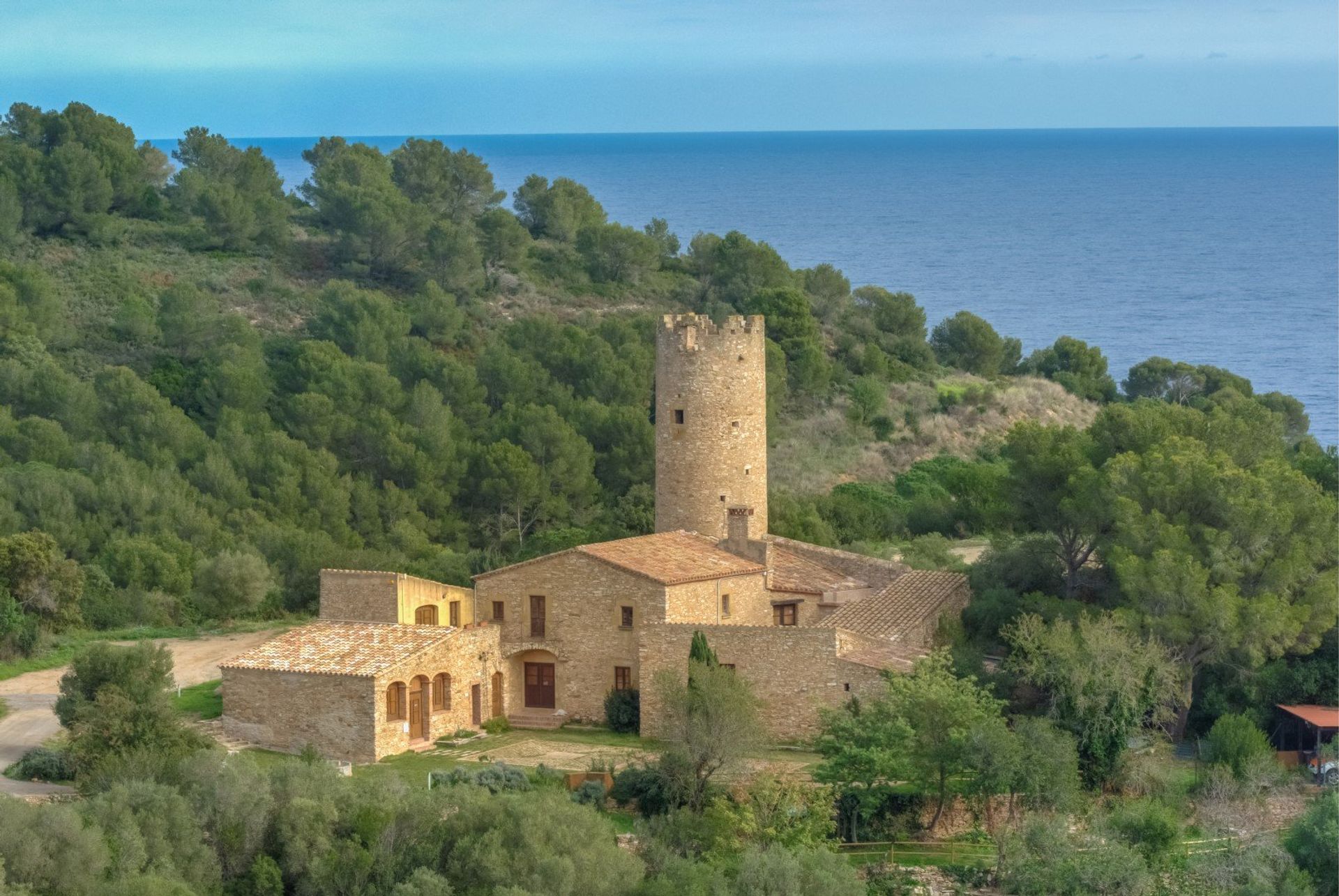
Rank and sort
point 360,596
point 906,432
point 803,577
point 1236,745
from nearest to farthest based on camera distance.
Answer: point 1236,745 < point 360,596 < point 803,577 < point 906,432

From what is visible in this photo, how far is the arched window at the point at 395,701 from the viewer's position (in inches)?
1015

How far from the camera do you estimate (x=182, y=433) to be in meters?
42.4

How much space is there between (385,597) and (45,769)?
5.63m

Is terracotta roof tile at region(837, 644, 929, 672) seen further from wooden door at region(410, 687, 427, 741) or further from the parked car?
wooden door at region(410, 687, 427, 741)

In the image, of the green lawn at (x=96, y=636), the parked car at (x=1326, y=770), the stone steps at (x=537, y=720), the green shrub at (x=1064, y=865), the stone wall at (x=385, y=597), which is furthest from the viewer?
the green lawn at (x=96, y=636)

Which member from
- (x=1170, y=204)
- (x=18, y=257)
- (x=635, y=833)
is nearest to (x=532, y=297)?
(x=18, y=257)

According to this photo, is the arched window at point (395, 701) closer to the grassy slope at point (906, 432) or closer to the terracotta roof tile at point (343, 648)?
the terracotta roof tile at point (343, 648)

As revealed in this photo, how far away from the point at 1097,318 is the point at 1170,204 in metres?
74.3

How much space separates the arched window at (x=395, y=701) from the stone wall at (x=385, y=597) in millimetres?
2099

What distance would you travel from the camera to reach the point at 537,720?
27641 millimetres

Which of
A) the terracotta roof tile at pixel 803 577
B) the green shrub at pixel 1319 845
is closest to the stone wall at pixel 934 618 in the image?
the terracotta roof tile at pixel 803 577

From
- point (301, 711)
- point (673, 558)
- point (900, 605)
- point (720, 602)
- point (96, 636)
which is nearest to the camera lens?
point (301, 711)

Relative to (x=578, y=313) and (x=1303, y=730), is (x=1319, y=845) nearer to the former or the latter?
(x=1303, y=730)

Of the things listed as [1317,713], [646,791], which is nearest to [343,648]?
[646,791]
